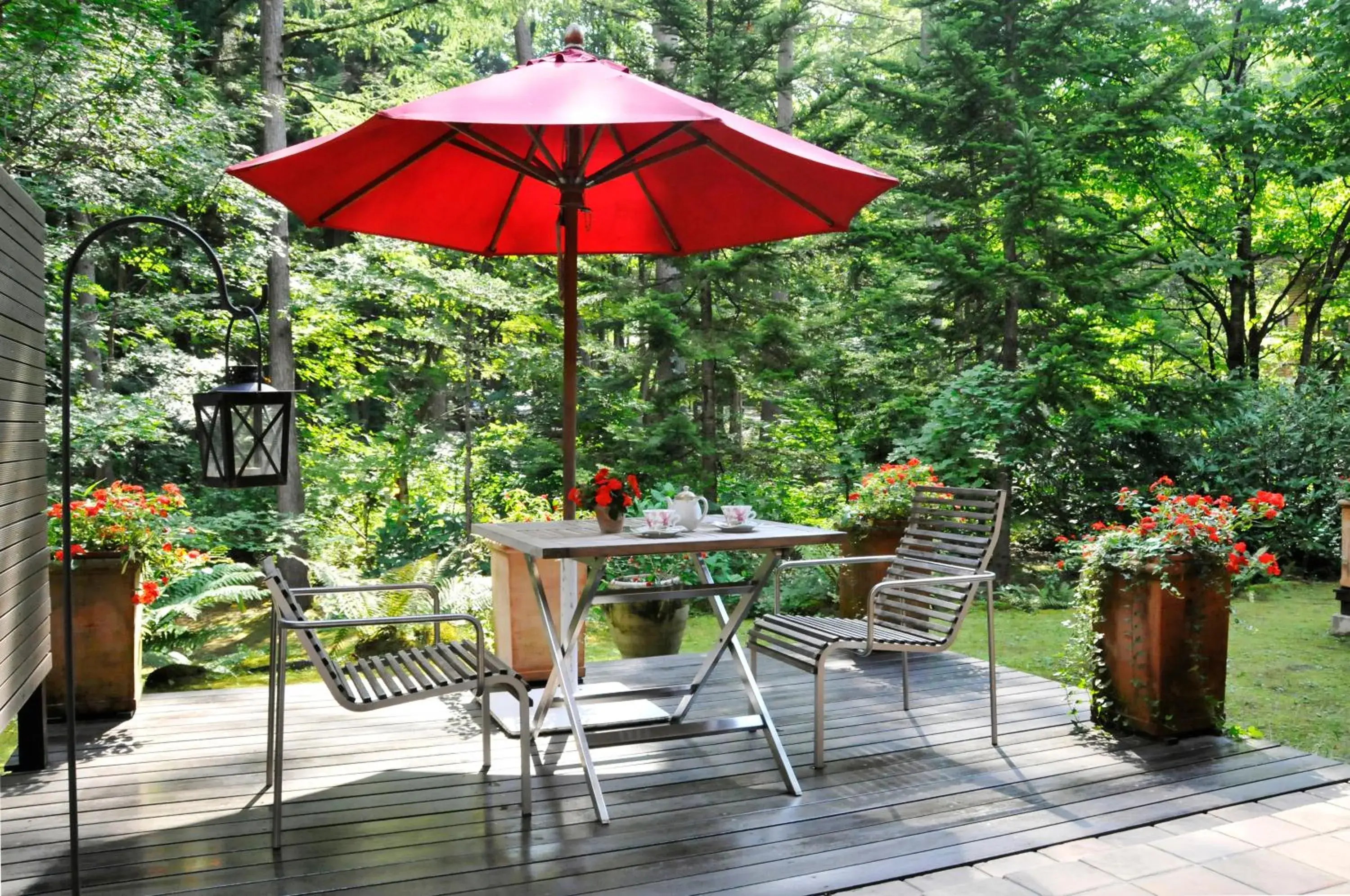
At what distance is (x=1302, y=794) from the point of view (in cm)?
325

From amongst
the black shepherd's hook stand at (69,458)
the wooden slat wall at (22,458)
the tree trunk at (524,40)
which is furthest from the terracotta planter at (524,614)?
the tree trunk at (524,40)

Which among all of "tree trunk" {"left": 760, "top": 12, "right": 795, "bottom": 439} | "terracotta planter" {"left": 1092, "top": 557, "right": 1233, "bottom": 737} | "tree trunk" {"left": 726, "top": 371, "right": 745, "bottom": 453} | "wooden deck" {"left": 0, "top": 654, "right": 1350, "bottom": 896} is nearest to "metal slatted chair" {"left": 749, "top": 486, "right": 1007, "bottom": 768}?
"wooden deck" {"left": 0, "top": 654, "right": 1350, "bottom": 896}

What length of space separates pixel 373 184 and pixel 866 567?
3395 millimetres

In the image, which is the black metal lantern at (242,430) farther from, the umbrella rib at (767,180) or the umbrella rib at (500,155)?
the umbrella rib at (767,180)

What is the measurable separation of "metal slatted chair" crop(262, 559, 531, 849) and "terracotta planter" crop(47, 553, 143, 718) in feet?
3.97

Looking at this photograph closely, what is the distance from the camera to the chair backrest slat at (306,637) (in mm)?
2910

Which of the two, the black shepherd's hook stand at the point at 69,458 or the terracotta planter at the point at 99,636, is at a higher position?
the black shepherd's hook stand at the point at 69,458

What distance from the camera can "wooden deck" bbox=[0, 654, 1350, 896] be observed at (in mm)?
2705

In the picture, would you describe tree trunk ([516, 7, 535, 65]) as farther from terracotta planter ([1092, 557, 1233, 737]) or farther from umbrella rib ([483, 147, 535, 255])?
terracotta planter ([1092, 557, 1233, 737])

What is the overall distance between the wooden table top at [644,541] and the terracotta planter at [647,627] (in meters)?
1.72

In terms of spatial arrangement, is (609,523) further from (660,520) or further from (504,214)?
(504,214)

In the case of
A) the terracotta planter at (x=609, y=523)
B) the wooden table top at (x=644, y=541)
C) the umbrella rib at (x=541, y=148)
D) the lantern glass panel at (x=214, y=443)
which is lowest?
the wooden table top at (x=644, y=541)

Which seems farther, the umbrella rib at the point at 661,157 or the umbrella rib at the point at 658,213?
the umbrella rib at the point at 658,213

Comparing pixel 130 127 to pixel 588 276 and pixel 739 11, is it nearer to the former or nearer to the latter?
pixel 588 276
